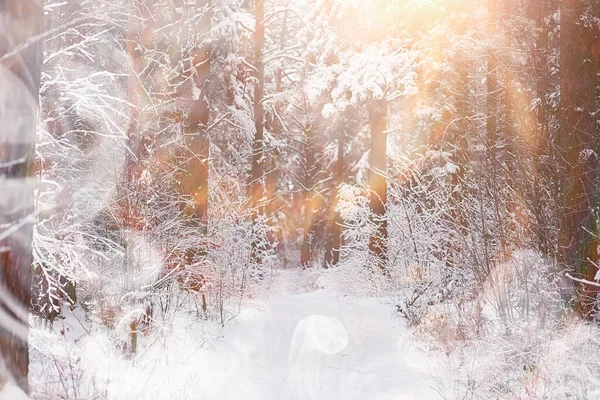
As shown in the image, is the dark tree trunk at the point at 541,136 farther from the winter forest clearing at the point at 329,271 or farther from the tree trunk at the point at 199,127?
the tree trunk at the point at 199,127

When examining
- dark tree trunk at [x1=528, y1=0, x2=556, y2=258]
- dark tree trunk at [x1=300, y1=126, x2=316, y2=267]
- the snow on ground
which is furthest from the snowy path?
dark tree trunk at [x1=300, y1=126, x2=316, y2=267]

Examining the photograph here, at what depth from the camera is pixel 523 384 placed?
5969 mm

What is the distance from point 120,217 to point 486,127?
6.91 metres

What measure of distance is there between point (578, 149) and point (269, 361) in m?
5.69

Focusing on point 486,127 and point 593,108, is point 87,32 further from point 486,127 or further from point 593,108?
point 593,108

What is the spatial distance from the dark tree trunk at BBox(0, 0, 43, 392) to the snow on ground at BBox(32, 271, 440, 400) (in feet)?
3.54

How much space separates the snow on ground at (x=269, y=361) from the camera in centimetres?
656

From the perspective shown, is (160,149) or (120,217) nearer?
(120,217)

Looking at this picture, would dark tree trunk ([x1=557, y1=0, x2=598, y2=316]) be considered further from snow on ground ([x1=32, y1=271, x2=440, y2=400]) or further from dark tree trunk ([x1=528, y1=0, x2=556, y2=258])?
snow on ground ([x1=32, y1=271, x2=440, y2=400])

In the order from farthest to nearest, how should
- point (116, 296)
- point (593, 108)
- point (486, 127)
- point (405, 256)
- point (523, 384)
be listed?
1. point (405, 256)
2. point (486, 127)
3. point (116, 296)
4. point (593, 108)
5. point (523, 384)

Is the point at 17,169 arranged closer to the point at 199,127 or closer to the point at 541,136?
the point at 541,136

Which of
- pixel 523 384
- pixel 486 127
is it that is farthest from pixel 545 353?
pixel 486 127

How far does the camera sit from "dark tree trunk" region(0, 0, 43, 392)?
4.02m

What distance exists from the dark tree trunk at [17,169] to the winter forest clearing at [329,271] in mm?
15
